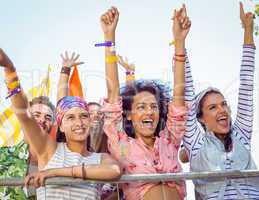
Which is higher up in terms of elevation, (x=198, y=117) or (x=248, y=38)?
(x=248, y=38)

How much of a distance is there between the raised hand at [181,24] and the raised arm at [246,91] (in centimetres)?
53

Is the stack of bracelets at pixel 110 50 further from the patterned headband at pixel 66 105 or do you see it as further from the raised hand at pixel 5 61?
the raised hand at pixel 5 61

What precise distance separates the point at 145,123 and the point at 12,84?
110cm

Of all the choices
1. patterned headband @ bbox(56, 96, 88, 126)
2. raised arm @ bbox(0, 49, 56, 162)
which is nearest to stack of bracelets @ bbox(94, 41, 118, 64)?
patterned headband @ bbox(56, 96, 88, 126)

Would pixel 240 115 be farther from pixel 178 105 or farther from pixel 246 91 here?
pixel 178 105

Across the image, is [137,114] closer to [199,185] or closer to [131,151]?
[131,151]

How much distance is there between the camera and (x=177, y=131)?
397 centimetres

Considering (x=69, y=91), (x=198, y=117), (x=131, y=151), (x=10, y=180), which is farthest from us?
(x=69, y=91)

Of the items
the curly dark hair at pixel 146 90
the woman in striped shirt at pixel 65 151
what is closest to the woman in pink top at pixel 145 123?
the curly dark hair at pixel 146 90

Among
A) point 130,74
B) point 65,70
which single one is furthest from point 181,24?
point 65,70

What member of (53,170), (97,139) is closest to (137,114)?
(97,139)

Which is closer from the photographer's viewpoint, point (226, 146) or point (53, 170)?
point (53, 170)

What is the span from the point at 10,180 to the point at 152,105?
134 cm

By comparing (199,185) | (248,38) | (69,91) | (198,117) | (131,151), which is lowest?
(199,185)
